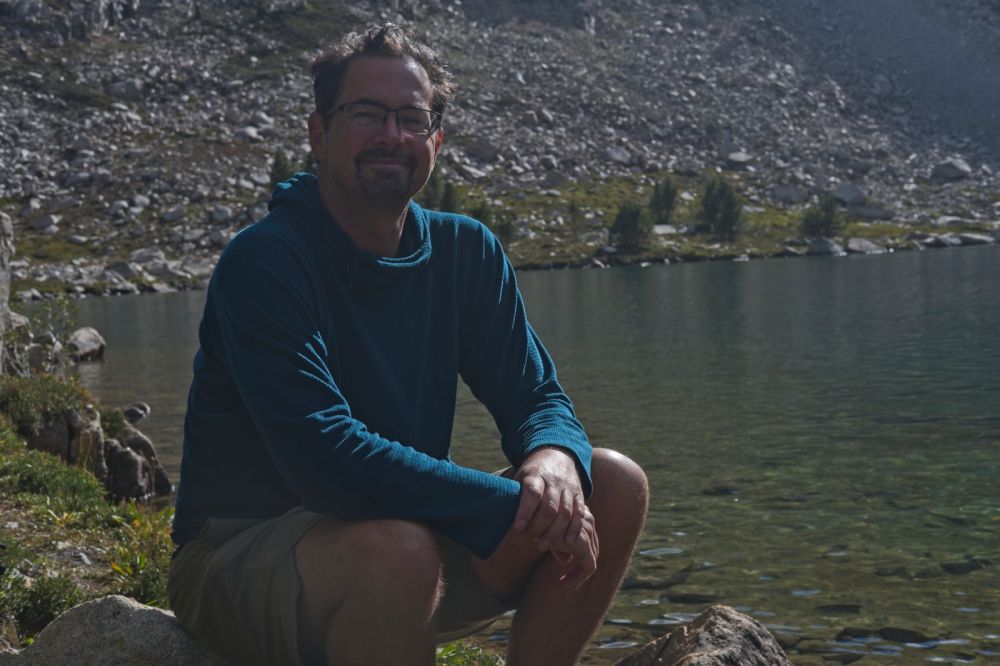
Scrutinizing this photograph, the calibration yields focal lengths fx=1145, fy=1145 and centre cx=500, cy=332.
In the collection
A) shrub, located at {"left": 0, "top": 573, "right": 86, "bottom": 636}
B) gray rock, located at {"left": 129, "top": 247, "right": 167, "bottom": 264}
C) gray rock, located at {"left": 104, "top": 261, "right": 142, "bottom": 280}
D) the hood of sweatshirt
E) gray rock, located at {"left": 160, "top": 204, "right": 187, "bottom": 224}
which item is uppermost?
the hood of sweatshirt

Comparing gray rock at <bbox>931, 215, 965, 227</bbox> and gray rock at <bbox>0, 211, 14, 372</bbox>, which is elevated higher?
gray rock at <bbox>0, 211, 14, 372</bbox>

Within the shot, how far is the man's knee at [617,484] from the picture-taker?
529 cm

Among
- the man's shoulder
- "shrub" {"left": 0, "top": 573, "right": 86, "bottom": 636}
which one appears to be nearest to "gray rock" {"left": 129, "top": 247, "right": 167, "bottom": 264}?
"shrub" {"left": 0, "top": 573, "right": 86, "bottom": 636}

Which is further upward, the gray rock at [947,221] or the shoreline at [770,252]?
the gray rock at [947,221]

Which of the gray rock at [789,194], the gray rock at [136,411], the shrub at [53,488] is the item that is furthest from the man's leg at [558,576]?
the gray rock at [789,194]

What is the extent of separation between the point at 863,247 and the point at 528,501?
417 feet

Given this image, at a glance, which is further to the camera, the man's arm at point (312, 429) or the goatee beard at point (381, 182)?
the goatee beard at point (381, 182)

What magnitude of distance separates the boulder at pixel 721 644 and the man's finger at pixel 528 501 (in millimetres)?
1031

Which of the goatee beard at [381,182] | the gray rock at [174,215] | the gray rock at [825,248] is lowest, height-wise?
the gray rock at [825,248]

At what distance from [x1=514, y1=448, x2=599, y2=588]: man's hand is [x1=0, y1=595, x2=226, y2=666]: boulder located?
1732mm

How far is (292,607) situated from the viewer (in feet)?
15.0

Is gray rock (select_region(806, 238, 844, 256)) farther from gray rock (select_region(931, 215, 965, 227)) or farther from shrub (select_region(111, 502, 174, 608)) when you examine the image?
shrub (select_region(111, 502, 174, 608))

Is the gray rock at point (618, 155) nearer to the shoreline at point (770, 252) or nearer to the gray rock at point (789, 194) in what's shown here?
the gray rock at point (789, 194)

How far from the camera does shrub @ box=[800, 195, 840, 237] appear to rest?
13050cm
